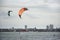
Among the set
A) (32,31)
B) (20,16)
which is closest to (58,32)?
(32,31)

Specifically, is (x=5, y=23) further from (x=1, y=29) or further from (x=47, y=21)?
(x=47, y=21)

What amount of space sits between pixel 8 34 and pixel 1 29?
22cm

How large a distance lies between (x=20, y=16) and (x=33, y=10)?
365 mm

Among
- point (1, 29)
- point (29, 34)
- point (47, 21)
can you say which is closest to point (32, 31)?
point (29, 34)

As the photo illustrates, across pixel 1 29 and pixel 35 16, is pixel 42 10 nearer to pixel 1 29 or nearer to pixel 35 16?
pixel 35 16

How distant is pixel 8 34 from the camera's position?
212 inches

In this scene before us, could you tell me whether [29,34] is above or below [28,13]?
below

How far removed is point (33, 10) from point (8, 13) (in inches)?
25.2

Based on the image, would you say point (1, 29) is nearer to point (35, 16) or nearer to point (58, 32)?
point (35, 16)

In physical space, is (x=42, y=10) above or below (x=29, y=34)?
above

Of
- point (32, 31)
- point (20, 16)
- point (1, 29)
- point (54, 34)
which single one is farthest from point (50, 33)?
point (1, 29)

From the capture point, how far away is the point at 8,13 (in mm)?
5402

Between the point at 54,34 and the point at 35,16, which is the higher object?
the point at 35,16

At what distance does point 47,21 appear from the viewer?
17.7ft
